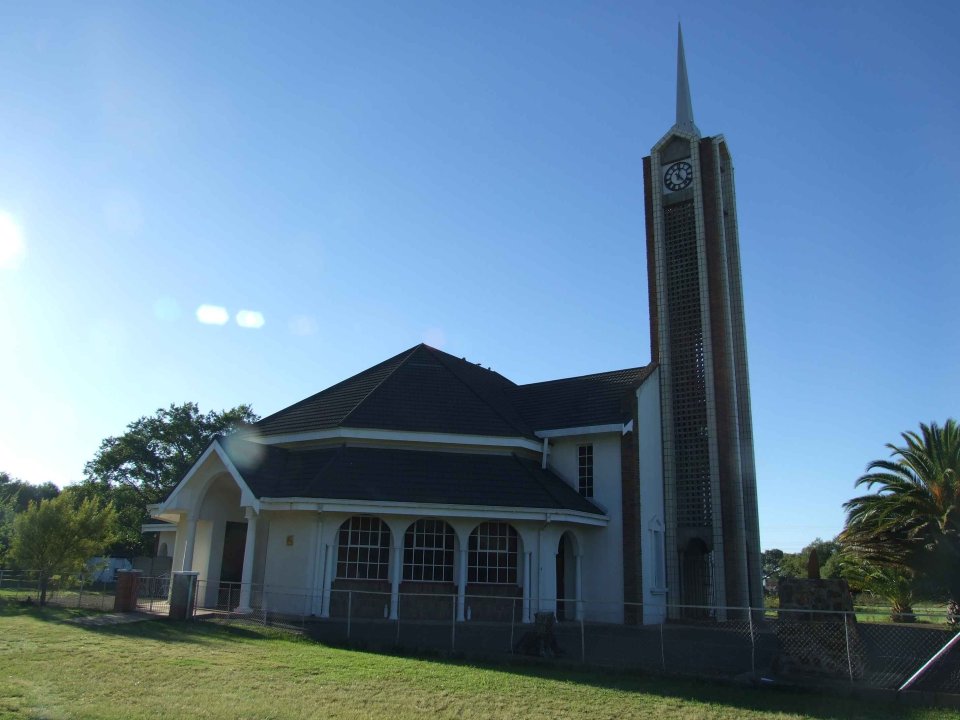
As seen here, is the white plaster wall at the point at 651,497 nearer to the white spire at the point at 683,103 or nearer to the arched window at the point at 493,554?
the arched window at the point at 493,554

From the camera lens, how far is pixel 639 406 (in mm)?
27219

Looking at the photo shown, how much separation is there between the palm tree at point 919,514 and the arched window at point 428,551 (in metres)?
15.1

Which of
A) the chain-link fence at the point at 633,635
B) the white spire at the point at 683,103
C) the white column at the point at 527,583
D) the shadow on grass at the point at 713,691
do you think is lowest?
the shadow on grass at the point at 713,691

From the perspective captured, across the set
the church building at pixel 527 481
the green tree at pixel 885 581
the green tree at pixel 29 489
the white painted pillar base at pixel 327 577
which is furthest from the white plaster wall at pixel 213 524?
the green tree at pixel 29 489

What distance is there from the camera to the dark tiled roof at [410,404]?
25.2 meters

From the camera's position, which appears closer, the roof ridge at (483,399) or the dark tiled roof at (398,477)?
the dark tiled roof at (398,477)

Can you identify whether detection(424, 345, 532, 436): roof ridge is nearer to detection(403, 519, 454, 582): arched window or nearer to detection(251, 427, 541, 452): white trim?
detection(251, 427, 541, 452): white trim

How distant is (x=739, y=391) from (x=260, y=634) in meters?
21.9

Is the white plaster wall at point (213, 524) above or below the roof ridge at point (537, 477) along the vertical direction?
below

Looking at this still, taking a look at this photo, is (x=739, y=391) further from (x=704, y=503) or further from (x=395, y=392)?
(x=395, y=392)

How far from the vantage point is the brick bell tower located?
27594 mm

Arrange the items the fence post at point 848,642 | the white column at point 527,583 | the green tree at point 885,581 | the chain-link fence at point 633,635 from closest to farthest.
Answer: the fence post at point 848,642, the chain-link fence at point 633,635, the white column at point 527,583, the green tree at point 885,581

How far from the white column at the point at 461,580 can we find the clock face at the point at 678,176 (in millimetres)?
18335

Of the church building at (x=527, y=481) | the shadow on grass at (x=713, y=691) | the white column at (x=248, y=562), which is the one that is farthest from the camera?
the church building at (x=527, y=481)
